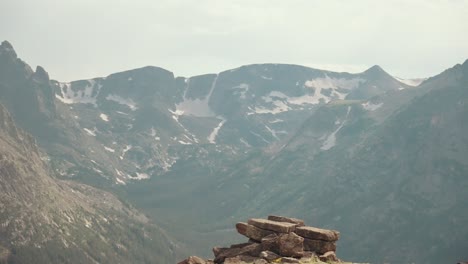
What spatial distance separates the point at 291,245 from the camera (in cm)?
5009

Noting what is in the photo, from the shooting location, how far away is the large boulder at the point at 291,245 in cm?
4978

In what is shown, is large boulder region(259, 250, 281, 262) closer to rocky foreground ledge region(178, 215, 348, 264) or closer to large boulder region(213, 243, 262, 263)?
rocky foreground ledge region(178, 215, 348, 264)

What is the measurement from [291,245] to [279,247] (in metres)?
1.15

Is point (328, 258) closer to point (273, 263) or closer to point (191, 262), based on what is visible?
point (273, 263)

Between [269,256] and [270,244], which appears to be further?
[270,244]

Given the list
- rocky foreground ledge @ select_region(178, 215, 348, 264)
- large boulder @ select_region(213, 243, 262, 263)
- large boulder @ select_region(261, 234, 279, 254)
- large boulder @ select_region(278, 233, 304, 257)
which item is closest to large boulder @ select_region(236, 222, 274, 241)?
rocky foreground ledge @ select_region(178, 215, 348, 264)

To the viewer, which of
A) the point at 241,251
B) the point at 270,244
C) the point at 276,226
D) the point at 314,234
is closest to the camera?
the point at 270,244

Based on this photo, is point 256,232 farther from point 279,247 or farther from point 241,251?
point 279,247

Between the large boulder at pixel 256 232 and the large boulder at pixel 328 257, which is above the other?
the large boulder at pixel 256 232

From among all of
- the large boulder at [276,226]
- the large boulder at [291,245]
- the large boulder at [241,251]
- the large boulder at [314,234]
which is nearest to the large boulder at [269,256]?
the large boulder at [291,245]

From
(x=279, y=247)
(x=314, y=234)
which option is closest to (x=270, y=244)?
(x=279, y=247)

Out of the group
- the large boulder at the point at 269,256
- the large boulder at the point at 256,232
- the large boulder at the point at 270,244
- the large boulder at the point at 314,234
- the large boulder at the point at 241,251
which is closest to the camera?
the large boulder at the point at 269,256

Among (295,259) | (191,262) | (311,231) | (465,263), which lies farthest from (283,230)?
(465,263)

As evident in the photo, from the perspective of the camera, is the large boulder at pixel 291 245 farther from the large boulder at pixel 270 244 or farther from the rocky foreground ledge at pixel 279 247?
the large boulder at pixel 270 244
